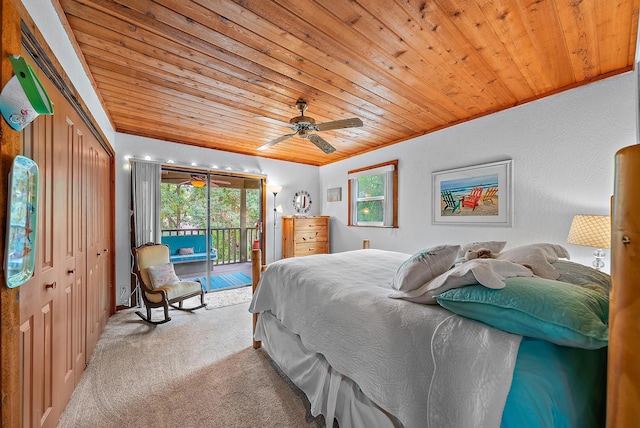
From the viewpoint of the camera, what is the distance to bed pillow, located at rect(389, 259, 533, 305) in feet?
3.37

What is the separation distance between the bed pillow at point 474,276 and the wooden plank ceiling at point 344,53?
1.51 meters

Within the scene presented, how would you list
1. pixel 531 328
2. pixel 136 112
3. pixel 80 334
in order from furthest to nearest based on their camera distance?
pixel 136 112, pixel 80 334, pixel 531 328

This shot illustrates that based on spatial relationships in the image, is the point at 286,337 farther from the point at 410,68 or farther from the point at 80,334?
the point at 410,68

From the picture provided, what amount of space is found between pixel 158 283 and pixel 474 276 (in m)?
3.48

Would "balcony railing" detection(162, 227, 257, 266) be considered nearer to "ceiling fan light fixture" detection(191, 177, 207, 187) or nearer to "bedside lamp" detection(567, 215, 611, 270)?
"ceiling fan light fixture" detection(191, 177, 207, 187)

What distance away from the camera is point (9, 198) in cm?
91

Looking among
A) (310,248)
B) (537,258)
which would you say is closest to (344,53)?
(537,258)

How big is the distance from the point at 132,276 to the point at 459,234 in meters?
4.60

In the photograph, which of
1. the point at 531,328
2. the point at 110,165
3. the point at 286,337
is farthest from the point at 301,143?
the point at 531,328

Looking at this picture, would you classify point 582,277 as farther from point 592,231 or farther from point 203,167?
point 203,167

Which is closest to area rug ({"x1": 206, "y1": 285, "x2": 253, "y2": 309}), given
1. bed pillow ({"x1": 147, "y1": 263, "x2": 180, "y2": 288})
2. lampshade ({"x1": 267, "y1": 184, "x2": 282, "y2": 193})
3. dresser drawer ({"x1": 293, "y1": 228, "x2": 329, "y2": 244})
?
bed pillow ({"x1": 147, "y1": 263, "x2": 180, "y2": 288})

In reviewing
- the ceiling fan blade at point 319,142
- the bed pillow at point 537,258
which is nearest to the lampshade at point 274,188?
the ceiling fan blade at point 319,142

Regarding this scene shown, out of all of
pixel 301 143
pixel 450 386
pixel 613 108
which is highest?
pixel 301 143

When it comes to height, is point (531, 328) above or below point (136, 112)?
below
